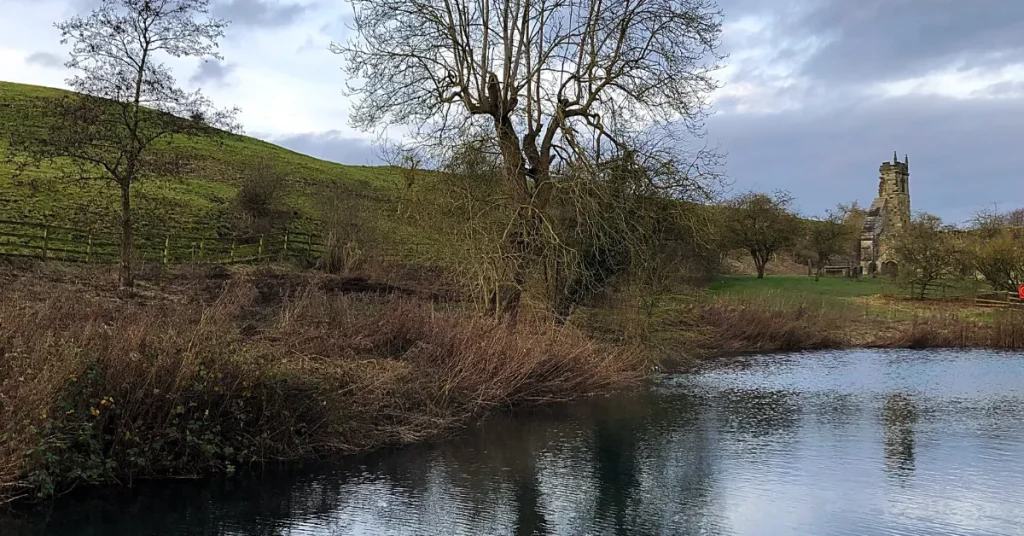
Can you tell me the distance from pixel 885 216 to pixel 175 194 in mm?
40033

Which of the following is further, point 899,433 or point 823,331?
point 823,331

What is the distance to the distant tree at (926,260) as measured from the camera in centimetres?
3556

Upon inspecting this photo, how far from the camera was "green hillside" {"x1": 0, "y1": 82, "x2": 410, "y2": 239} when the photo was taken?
94.6 ft

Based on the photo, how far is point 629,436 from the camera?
14.4 meters

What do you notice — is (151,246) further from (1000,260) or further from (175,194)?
(1000,260)

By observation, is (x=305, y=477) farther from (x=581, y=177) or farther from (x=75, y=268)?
(x=75, y=268)

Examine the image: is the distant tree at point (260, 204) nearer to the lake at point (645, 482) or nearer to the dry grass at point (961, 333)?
the lake at point (645, 482)

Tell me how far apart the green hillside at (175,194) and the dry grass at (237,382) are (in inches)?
222

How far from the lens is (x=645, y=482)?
453 inches

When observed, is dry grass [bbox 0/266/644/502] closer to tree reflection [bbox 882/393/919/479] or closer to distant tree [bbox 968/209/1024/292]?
tree reflection [bbox 882/393/919/479]

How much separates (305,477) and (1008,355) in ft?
75.0

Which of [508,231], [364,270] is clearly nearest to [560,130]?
[508,231]

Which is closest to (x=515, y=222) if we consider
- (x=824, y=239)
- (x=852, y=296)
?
(x=852, y=296)

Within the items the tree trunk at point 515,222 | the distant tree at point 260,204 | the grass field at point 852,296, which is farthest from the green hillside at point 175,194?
the grass field at point 852,296
